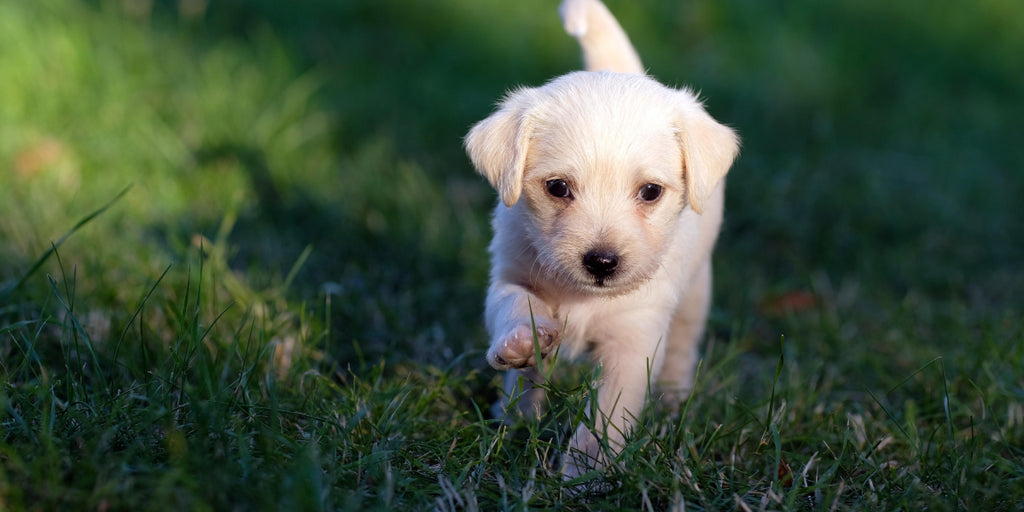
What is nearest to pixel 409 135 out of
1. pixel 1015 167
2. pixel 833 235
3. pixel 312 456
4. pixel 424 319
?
pixel 424 319

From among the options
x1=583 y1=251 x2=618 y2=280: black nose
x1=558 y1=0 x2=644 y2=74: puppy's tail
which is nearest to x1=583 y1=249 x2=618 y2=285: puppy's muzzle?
x1=583 y1=251 x2=618 y2=280: black nose

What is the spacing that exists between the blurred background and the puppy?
2.23 ft

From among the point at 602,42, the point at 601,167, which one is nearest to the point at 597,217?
the point at 601,167

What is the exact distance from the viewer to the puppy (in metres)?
2.65

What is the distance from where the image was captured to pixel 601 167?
8.81ft

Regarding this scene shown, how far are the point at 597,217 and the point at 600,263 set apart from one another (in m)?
0.16

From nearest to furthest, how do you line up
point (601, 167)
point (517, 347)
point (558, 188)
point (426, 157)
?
point (517, 347) < point (601, 167) < point (558, 188) < point (426, 157)

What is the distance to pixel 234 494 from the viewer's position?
6.27 ft

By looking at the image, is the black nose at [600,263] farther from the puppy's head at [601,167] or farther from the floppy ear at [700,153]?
the floppy ear at [700,153]

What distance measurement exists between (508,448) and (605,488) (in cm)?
33

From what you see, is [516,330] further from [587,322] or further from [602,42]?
[602,42]

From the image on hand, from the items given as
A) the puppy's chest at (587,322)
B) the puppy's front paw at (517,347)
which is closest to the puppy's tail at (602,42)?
the puppy's chest at (587,322)

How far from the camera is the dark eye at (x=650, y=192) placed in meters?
2.78

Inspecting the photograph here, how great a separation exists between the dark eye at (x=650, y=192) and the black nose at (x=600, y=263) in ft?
0.88
